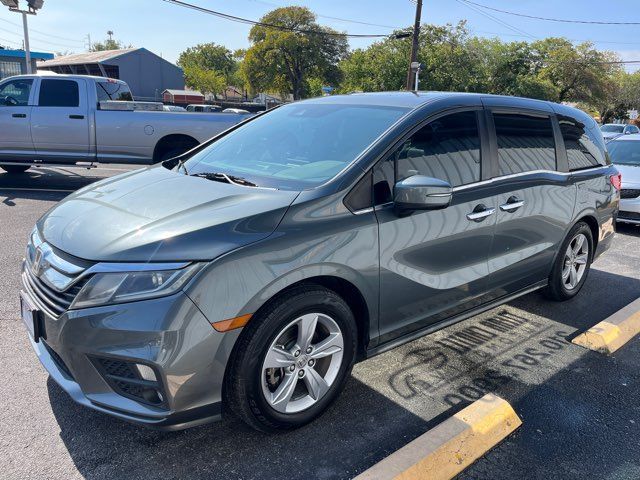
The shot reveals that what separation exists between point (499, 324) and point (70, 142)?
26.9 ft

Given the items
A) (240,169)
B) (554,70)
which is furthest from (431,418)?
(554,70)

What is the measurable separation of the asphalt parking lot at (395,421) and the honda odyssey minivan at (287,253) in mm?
243

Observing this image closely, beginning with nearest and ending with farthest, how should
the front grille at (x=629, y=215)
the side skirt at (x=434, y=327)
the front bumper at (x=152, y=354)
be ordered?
the front bumper at (x=152, y=354) → the side skirt at (x=434, y=327) → the front grille at (x=629, y=215)

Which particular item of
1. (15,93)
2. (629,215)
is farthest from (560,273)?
(15,93)

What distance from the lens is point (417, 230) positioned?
3.04 metres

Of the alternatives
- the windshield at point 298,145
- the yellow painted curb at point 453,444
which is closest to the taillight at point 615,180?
the windshield at point 298,145

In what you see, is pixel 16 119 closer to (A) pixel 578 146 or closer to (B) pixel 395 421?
(A) pixel 578 146

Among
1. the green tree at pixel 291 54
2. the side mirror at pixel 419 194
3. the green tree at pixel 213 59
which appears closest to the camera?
the side mirror at pixel 419 194

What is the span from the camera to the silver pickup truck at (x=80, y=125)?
30.3 feet

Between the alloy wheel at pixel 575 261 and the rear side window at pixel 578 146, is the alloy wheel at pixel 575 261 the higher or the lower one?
the lower one

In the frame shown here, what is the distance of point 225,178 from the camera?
10.2 feet

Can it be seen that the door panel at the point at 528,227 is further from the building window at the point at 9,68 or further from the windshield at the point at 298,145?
the building window at the point at 9,68

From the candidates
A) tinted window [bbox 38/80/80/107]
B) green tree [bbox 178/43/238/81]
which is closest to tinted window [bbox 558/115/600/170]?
tinted window [bbox 38/80/80/107]

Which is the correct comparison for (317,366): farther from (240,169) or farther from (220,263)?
(240,169)
